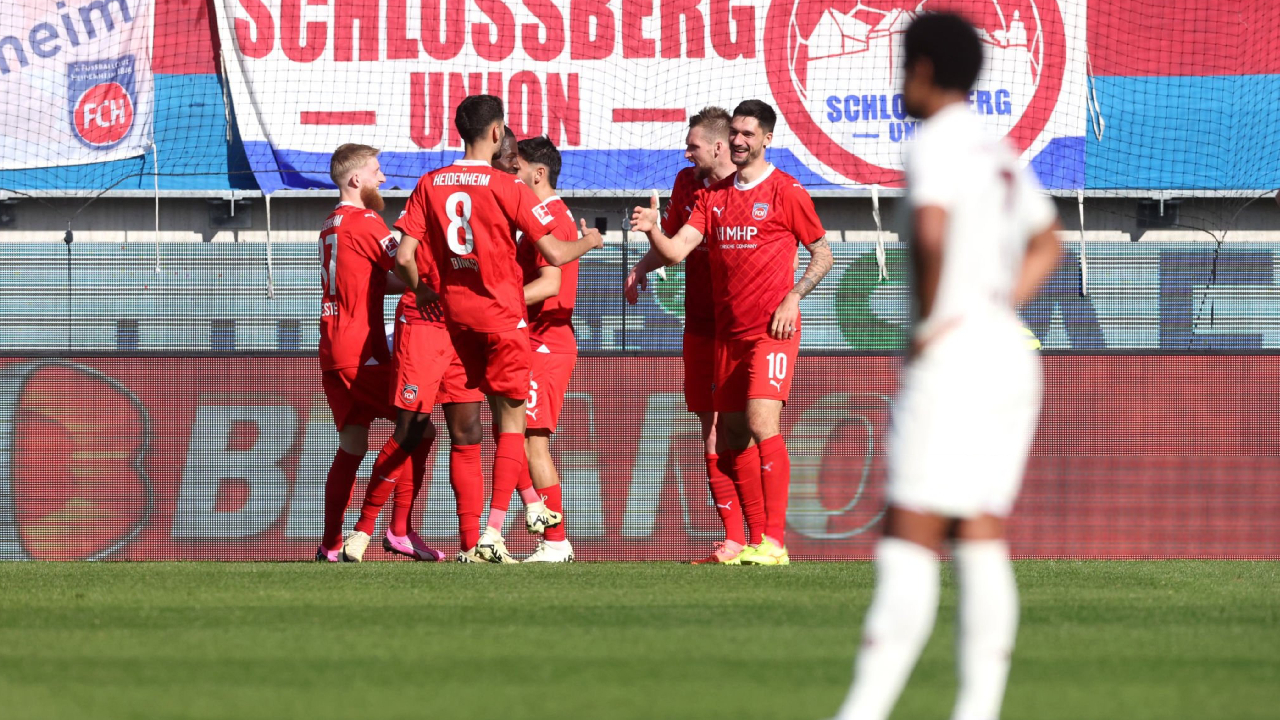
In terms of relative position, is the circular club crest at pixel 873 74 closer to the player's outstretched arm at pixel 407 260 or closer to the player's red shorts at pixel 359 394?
the player's red shorts at pixel 359 394

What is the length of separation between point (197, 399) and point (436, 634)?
5046mm

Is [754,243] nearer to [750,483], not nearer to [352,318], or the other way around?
[750,483]

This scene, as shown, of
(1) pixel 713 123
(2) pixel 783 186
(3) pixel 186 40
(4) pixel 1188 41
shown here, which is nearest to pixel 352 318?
(1) pixel 713 123

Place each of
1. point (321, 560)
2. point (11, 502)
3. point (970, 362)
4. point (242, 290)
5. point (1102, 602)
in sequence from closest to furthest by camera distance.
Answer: point (970, 362), point (1102, 602), point (321, 560), point (11, 502), point (242, 290)

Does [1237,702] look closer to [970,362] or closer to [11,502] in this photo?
[970,362]

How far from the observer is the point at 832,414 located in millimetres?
8867

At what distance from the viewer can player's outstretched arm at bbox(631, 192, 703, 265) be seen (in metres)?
6.06

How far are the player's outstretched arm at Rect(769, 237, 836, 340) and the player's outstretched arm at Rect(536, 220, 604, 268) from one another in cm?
89

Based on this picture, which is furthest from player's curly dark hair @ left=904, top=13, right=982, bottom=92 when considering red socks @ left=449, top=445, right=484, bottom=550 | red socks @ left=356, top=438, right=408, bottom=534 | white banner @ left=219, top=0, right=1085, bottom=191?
white banner @ left=219, top=0, right=1085, bottom=191

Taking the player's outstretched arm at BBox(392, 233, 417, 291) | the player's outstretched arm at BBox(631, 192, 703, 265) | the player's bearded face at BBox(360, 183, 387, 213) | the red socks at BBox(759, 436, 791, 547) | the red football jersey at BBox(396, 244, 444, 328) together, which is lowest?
the red socks at BBox(759, 436, 791, 547)

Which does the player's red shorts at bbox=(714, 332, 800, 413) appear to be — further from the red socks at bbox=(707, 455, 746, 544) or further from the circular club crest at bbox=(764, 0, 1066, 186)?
the circular club crest at bbox=(764, 0, 1066, 186)

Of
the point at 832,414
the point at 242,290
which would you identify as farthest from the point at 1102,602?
the point at 242,290

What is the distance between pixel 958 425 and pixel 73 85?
14412 mm

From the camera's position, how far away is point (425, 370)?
718 centimetres
